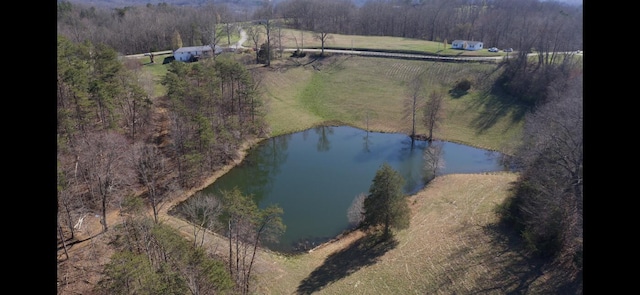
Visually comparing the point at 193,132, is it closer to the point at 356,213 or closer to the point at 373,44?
the point at 356,213

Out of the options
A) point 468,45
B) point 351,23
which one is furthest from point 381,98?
point 351,23

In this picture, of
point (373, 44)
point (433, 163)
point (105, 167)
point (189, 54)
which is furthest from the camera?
point (373, 44)

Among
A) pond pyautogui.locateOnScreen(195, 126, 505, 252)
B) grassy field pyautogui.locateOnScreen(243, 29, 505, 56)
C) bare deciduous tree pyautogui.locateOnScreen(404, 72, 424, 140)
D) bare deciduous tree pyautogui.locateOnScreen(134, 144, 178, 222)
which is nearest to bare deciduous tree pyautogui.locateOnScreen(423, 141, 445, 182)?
pond pyautogui.locateOnScreen(195, 126, 505, 252)

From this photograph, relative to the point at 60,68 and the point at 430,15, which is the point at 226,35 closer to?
the point at 430,15

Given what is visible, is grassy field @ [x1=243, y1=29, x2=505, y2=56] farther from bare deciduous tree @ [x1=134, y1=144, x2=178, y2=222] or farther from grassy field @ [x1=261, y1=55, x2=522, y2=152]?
bare deciduous tree @ [x1=134, y1=144, x2=178, y2=222]

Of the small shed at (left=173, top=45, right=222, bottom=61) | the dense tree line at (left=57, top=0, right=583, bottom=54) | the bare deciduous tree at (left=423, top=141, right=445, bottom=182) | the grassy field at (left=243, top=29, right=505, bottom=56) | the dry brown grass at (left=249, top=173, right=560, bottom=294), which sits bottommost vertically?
the dry brown grass at (left=249, top=173, right=560, bottom=294)

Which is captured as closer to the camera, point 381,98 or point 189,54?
point 381,98

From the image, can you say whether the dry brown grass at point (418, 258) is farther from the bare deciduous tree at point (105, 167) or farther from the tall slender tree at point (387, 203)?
the bare deciduous tree at point (105, 167)
